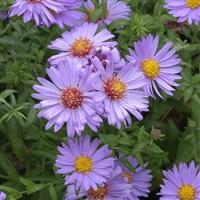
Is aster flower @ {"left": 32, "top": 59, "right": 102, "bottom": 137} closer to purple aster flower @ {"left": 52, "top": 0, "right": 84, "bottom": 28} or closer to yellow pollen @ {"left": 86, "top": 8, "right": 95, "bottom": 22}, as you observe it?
purple aster flower @ {"left": 52, "top": 0, "right": 84, "bottom": 28}

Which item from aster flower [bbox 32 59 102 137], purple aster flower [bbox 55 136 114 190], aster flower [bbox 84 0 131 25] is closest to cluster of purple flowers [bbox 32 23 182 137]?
aster flower [bbox 32 59 102 137]

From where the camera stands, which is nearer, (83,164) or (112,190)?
(83,164)

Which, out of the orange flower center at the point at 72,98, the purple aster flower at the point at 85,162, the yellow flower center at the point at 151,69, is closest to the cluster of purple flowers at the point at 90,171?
the purple aster flower at the point at 85,162

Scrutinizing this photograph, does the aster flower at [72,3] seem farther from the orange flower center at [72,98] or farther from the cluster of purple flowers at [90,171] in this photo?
the cluster of purple flowers at [90,171]

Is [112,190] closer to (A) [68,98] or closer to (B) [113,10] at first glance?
(A) [68,98]

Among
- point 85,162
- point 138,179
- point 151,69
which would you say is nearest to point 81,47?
point 151,69

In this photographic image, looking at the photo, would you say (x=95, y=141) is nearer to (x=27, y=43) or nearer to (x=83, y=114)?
(x=83, y=114)

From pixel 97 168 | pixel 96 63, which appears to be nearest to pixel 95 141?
pixel 97 168
